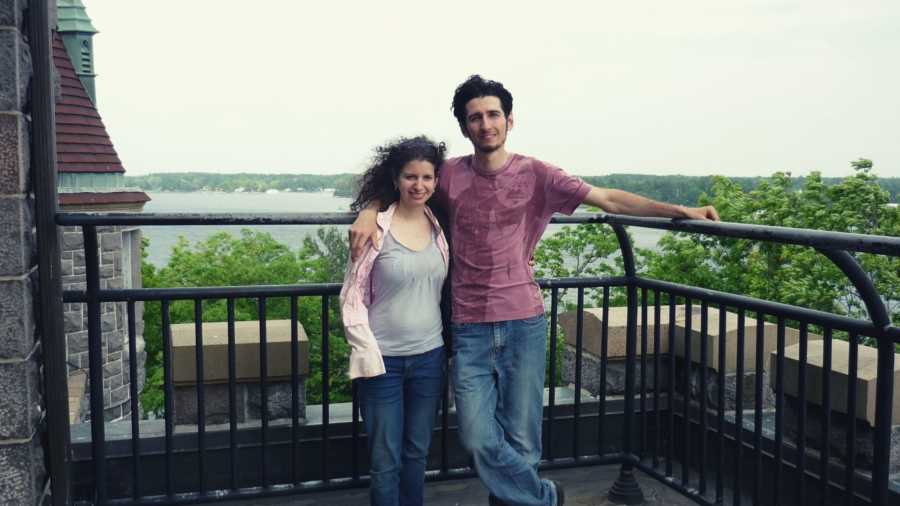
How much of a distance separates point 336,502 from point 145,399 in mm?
32232

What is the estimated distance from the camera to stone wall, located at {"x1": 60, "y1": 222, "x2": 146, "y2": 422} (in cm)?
1998

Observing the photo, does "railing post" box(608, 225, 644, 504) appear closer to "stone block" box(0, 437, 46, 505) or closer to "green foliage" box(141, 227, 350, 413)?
"stone block" box(0, 437, 46, 505)

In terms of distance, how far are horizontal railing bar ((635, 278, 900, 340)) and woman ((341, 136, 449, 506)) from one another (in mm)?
1043

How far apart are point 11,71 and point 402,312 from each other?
1435mm

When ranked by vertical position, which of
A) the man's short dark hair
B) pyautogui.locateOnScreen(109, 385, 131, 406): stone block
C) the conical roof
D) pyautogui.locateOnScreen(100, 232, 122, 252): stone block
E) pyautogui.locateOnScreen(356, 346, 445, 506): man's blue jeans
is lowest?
pyautogui.locateOnScreen(109, 385, 131, 406): stone block

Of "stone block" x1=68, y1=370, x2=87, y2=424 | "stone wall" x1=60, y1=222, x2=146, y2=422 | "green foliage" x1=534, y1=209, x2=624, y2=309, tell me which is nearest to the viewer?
"stone block" x1=68, y1=370, x2=87, y2=424

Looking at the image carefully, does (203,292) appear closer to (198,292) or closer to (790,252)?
(198,292)

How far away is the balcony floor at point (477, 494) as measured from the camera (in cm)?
380

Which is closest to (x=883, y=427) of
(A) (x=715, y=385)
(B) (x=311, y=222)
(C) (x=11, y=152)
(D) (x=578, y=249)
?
(A) (x=715, y=385)

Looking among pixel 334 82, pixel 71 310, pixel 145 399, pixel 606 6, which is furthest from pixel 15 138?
pixel 606 6

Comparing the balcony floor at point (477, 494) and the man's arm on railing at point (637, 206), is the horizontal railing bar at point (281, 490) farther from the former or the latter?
the man's arm on railing at point (637, 206)

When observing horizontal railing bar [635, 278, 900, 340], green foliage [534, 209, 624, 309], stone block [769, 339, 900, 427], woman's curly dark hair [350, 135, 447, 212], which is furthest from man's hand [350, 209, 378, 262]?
green foliage [534, 209, 624, 309]

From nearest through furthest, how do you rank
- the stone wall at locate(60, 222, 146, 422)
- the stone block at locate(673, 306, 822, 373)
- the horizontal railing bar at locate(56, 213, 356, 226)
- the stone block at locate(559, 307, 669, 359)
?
the horizontal railing bar at locate(56, 213, 356, 226), the stone block at locate(673, 306, 822, 373), the stone block at locate(559, 307, 669, 359), the stone wall at locate(60, 222, 146, 422)

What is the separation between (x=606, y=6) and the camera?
15062 cm
